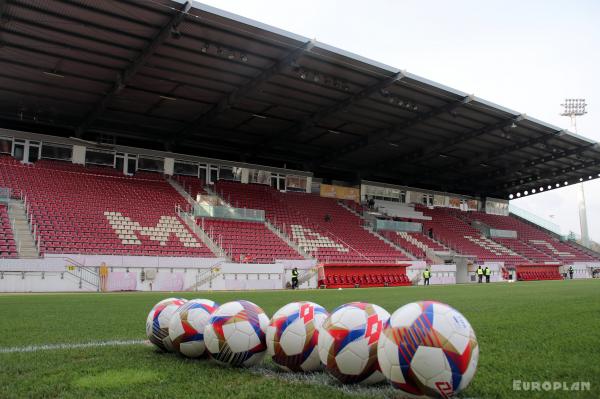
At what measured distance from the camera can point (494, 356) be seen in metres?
5.41

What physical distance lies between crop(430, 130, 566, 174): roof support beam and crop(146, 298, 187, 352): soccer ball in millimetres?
38177

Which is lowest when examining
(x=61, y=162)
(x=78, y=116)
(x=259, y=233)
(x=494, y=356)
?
(x=494, y=356)

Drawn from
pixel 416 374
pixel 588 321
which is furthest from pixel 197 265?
pixel 416 374

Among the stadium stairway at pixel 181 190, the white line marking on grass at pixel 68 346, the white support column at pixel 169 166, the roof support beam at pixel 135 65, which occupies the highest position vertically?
the roof support beam at pixel 135 65

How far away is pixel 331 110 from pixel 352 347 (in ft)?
88.5

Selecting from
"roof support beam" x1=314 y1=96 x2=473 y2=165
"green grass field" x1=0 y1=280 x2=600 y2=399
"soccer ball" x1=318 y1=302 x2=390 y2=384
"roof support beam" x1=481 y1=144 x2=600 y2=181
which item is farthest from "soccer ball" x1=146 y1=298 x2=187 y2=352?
"roof support beam" x1=481 y1=144 x2=600 y2=181

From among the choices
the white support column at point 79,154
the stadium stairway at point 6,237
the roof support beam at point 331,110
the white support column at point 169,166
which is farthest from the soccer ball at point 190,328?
the white support column at point 169,166

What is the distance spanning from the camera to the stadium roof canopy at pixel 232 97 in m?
20.6

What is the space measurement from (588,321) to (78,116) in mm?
29776

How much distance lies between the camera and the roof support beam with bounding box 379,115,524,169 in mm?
34328

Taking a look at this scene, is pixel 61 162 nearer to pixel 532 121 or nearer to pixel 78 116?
pixel 78 116

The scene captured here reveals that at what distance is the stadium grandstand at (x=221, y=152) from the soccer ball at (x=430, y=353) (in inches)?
739

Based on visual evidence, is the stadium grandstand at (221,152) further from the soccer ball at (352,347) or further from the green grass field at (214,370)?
the soccer ball at (352,347)
